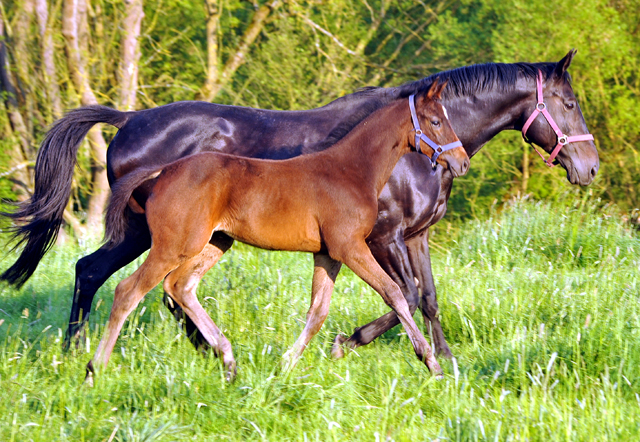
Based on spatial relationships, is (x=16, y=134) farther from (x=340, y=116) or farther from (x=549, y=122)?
(x=549, y=122)

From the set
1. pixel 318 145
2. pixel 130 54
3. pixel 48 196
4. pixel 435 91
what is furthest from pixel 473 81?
pixel 130 54

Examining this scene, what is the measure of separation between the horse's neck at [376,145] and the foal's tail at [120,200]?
1.06 metres

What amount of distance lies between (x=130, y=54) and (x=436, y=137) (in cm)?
592

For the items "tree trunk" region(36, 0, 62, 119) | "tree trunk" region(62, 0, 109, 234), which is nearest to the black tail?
"tree trunk" region(62, 0, 109, 234)

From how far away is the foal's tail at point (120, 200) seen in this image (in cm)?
369

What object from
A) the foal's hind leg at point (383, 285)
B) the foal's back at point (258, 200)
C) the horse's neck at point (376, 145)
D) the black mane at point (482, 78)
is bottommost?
the foal's hind leg at point (383, 285)

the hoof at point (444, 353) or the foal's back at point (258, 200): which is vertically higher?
the foal's back at point (258, 200)

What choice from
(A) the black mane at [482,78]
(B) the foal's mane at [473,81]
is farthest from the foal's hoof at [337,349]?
(A) the black mane at [482,78]

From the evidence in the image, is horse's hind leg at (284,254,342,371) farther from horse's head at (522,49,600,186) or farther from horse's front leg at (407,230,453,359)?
horse's head at (522,49,600,186)

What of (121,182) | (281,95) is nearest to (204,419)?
(121,182)

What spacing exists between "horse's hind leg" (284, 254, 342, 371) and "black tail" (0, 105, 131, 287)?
71.7 inches

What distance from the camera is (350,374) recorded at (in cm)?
373

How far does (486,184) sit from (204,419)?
9.29 meters

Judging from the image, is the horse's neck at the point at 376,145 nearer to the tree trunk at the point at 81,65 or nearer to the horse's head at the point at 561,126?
the horse's head at the point at 561,126
